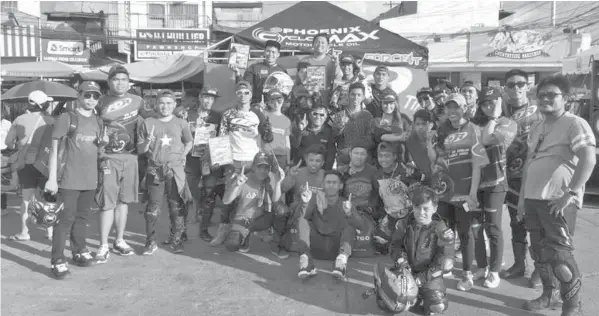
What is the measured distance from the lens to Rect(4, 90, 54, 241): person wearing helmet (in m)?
6.35

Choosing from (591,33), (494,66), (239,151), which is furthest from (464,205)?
(591,33)

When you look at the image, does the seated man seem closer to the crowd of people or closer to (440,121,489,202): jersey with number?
the crowd of people

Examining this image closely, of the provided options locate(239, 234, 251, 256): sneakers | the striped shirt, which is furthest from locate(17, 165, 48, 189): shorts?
the striped shirt

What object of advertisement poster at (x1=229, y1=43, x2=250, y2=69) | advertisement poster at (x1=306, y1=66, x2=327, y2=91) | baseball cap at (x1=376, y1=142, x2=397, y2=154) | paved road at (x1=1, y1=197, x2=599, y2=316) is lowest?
paved road at (x1=1, y1=197, x2=599, y2=316)

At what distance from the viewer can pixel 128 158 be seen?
5586mm

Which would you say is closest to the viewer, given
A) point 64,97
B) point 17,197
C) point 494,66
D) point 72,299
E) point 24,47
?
point 72,299

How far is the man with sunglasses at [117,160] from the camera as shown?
Result: 5.38 metres

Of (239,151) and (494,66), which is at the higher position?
(494,66)

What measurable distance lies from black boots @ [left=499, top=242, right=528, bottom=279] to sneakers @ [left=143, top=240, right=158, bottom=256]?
3.59 m

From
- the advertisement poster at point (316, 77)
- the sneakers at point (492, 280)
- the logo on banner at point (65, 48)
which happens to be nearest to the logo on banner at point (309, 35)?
the advertisement poster at point (316, 77)

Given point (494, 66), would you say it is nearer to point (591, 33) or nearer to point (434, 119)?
point (591, 33)

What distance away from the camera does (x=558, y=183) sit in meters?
3.93

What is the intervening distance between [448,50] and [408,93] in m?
13.1

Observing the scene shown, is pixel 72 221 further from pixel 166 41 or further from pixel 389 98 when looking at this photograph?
pixel 166 41
